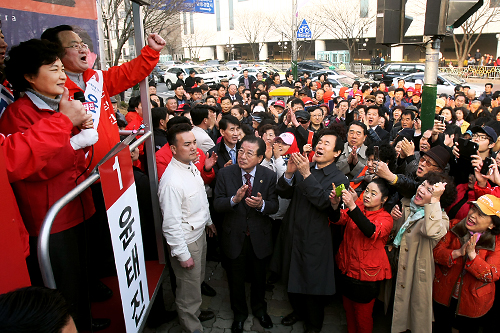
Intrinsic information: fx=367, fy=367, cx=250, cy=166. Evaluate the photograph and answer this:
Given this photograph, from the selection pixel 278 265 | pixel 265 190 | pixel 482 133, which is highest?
pixel 482 133

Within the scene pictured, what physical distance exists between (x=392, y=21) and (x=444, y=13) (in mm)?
526

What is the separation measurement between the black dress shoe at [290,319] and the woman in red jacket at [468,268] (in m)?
1.28

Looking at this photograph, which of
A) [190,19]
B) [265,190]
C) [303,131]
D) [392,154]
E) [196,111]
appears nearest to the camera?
[265,190]

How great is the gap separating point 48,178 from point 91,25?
90.5 inches

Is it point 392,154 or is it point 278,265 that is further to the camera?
point 392,154

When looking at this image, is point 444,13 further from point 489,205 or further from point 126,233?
point 126,233

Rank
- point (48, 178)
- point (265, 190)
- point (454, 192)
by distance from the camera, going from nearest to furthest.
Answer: point (48, 178) < point (454, 192) < point (265, 190)

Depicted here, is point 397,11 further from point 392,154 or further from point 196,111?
point 196,111

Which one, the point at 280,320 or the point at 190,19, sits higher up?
the point at 190,19

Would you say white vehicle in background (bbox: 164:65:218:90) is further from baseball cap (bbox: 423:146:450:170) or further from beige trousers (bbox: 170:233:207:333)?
beige trousers (bbox: 170:233:207:333)

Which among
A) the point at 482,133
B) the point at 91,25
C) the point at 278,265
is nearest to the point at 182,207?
the point at 278,265

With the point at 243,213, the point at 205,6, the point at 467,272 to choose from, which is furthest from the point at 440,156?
the point at 205,6

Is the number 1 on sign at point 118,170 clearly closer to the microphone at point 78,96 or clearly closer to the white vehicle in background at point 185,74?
the microphone at point 78,96

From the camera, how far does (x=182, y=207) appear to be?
3.13m
